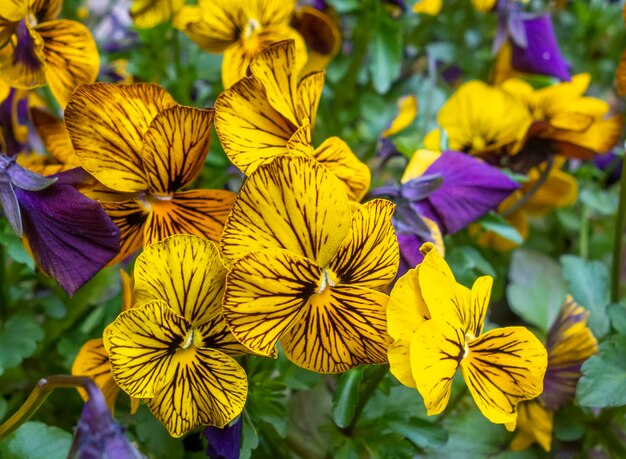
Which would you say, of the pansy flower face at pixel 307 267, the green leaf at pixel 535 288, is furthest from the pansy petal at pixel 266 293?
the green leaf at pixel 535 288

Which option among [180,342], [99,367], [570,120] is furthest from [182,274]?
[570,120]

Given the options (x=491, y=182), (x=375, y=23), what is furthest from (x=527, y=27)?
(x=491, y=182)

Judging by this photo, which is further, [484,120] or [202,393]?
[484,120]

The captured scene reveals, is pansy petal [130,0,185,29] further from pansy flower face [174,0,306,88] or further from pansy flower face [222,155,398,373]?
pansy flower face [222,155,398,373]

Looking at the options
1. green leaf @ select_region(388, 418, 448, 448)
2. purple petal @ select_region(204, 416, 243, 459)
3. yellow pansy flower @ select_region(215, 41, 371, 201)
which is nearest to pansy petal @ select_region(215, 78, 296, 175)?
yellow pansy flower @ select_region(215, 41, 371, 201)

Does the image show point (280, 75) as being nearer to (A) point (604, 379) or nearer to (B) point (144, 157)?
(B) point (144, 157)

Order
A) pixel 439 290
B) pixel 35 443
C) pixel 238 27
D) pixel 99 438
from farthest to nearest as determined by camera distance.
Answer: pixel 238 27 → pixel 35 443 → pixel 439 290 → pixel 99 438
